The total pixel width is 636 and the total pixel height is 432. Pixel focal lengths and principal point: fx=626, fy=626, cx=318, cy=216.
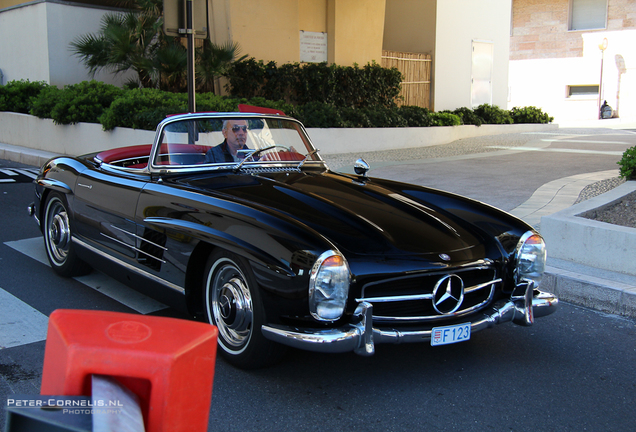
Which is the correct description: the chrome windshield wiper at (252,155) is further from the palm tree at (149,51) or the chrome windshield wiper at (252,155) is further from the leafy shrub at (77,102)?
the palm tree at (149,51)

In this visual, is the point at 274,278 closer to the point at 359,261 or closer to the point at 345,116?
the point at 359,261

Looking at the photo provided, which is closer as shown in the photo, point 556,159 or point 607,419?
point 607,419

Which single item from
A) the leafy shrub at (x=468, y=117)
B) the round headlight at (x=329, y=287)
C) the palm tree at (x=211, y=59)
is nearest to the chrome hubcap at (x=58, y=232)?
the round headlight at (x=329, y=287)

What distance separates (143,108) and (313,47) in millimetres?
5733

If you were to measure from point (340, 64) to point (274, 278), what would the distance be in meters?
14.0

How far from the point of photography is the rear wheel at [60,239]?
483 cm

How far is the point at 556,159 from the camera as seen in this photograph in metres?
12.3

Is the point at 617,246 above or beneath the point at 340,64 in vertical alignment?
beneath

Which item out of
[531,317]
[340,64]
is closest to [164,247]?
Result: [531,317]

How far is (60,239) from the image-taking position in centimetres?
496

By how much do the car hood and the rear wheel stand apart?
1418 mm

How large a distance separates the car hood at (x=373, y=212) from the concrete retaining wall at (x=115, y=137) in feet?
25.5

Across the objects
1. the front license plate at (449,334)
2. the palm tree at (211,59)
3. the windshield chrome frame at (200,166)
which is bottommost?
the front license plate at (449,334)

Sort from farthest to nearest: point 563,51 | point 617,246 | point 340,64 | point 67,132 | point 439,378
Result: point 563,51, point 340,64, point 67,132, point 617,246, point 439,378
